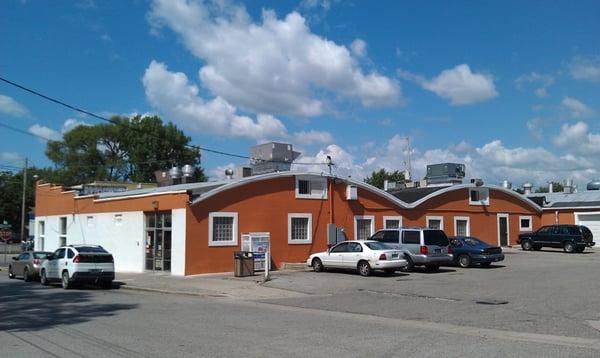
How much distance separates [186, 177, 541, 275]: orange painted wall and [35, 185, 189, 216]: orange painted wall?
4.39ft

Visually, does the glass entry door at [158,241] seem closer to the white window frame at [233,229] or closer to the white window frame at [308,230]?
the white window frame at [233,229]

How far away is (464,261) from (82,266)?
16.6 metres

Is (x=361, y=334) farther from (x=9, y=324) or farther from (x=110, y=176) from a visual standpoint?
(x=110, y=176)

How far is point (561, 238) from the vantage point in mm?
36656

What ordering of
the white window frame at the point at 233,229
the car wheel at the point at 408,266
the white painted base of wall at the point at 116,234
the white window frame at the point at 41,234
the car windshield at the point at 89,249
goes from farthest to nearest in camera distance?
the white window frame at the point at 41,234, the white painted base of wall at the point at 116,234, the white window frame at the point at 233,229, the car wheel at the point at 408,266, the car windshield at the point at 89,249

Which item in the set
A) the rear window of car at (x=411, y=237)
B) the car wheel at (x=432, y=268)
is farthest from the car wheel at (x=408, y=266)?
the rear window of car at (x=411, y=237)

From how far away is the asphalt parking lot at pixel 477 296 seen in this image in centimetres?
1297

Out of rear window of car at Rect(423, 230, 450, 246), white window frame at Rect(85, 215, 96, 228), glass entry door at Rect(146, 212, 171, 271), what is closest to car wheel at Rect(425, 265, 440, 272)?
rear window of car at Rect(423, 230, 450, 246)

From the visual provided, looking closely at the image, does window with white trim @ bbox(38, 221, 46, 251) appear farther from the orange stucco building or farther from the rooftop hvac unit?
the rooftop hvac unit

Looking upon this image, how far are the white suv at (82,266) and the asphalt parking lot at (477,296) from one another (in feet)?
20.9

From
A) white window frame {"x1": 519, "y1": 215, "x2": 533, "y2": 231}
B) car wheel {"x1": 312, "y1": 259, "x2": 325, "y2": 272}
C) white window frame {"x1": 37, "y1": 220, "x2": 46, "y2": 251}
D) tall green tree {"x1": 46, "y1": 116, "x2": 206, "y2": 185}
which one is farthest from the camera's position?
tall green tree {"x1": 46, "y1": 116, "x2": 206, "y2": 185}

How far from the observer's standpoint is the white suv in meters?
22.1

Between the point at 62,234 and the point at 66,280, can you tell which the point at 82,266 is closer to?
the point at 66,280

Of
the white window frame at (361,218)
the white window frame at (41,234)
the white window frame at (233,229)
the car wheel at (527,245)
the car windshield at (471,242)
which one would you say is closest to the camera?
the white window frame at (233,229)
